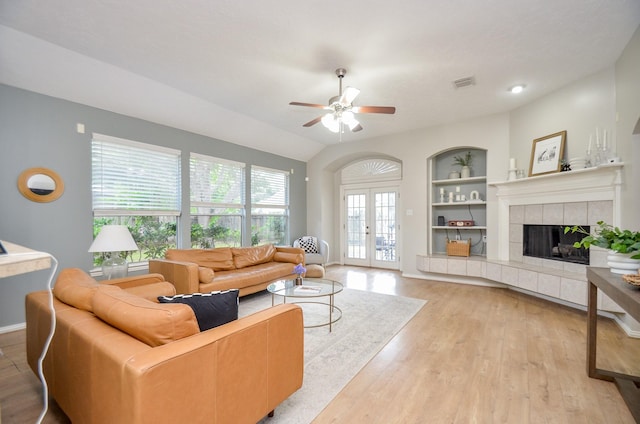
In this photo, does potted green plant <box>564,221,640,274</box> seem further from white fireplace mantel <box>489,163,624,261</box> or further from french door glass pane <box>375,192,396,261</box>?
french door glass pane <box>375,192,396,261</box>

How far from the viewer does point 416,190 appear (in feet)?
18.7

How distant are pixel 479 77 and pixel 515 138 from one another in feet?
5.44

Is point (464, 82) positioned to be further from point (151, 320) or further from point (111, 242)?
point (111, 242)

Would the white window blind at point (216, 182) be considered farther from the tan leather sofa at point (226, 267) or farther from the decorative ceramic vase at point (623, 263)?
the decorative ceramic vase at point (623, 263)

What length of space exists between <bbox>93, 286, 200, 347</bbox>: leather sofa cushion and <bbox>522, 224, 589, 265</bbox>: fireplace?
4664 mm

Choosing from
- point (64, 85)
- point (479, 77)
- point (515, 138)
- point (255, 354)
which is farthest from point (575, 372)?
point (64, 85)

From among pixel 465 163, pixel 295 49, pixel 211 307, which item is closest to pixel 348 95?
pixel 295 49

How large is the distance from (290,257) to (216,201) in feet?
5.63

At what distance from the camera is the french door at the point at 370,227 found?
6734 mm

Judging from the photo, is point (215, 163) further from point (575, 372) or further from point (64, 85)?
point (575, 372)

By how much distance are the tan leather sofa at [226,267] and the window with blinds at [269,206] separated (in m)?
1.14

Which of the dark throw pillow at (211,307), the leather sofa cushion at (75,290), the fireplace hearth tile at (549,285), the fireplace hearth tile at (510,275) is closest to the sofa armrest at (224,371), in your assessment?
the dark throw pillow at (211,307)

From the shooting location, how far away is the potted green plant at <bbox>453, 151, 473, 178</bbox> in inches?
211

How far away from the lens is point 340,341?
2.82 meters
